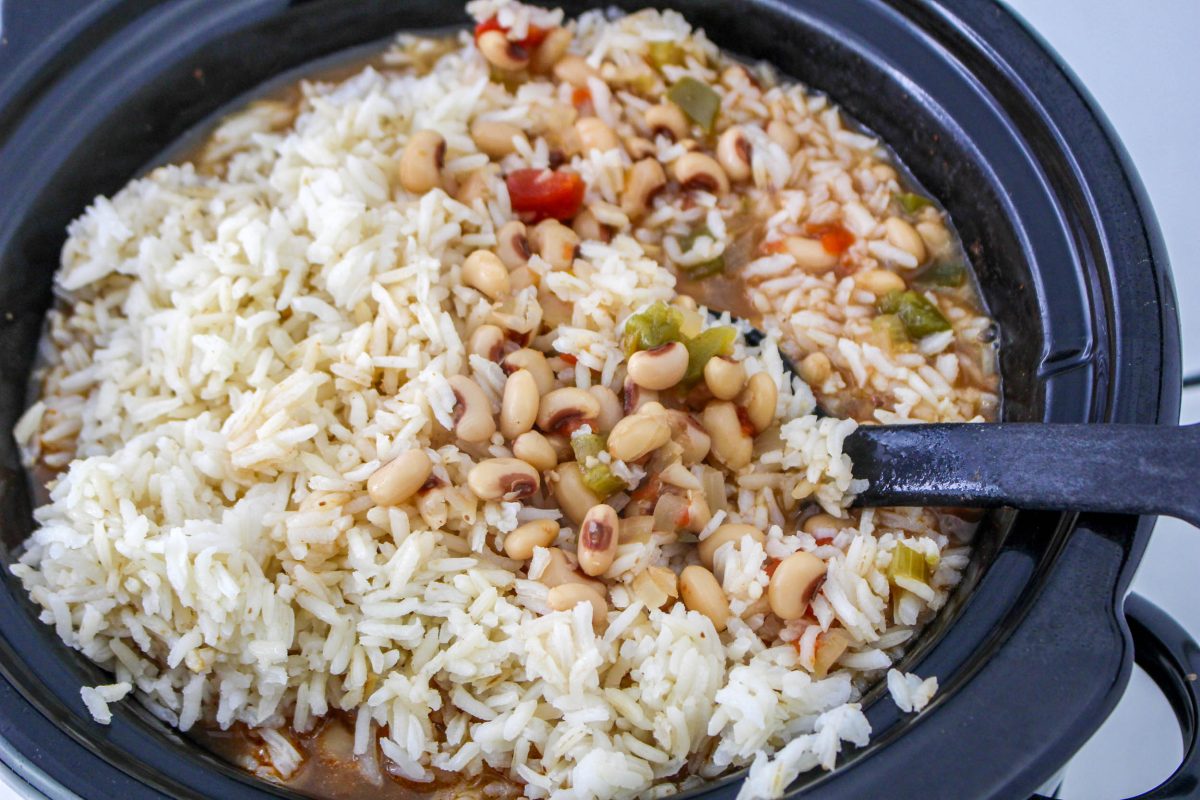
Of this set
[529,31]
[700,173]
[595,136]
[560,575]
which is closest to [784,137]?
[700,173]

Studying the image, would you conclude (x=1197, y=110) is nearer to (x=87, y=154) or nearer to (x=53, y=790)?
(x=87, y=154)

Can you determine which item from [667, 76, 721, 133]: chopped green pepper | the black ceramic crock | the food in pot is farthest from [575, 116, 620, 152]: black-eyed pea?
the black ceramic crock

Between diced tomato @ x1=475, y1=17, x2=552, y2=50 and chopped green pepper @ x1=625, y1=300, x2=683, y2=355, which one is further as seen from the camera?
diced tomato @ x1=475, y1=17, x2=552, y2=50

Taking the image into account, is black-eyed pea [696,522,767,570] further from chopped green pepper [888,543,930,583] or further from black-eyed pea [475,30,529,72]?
black-eyed pea [475,30,529,72]

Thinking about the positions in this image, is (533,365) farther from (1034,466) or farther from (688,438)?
(1034,466)

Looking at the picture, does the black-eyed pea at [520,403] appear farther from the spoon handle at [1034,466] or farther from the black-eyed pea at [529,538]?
the spoon handle at [1034,466]

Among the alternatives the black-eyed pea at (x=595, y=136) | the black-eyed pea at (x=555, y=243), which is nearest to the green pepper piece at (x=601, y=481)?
the black-eyed pea at (x=555, y=243)
